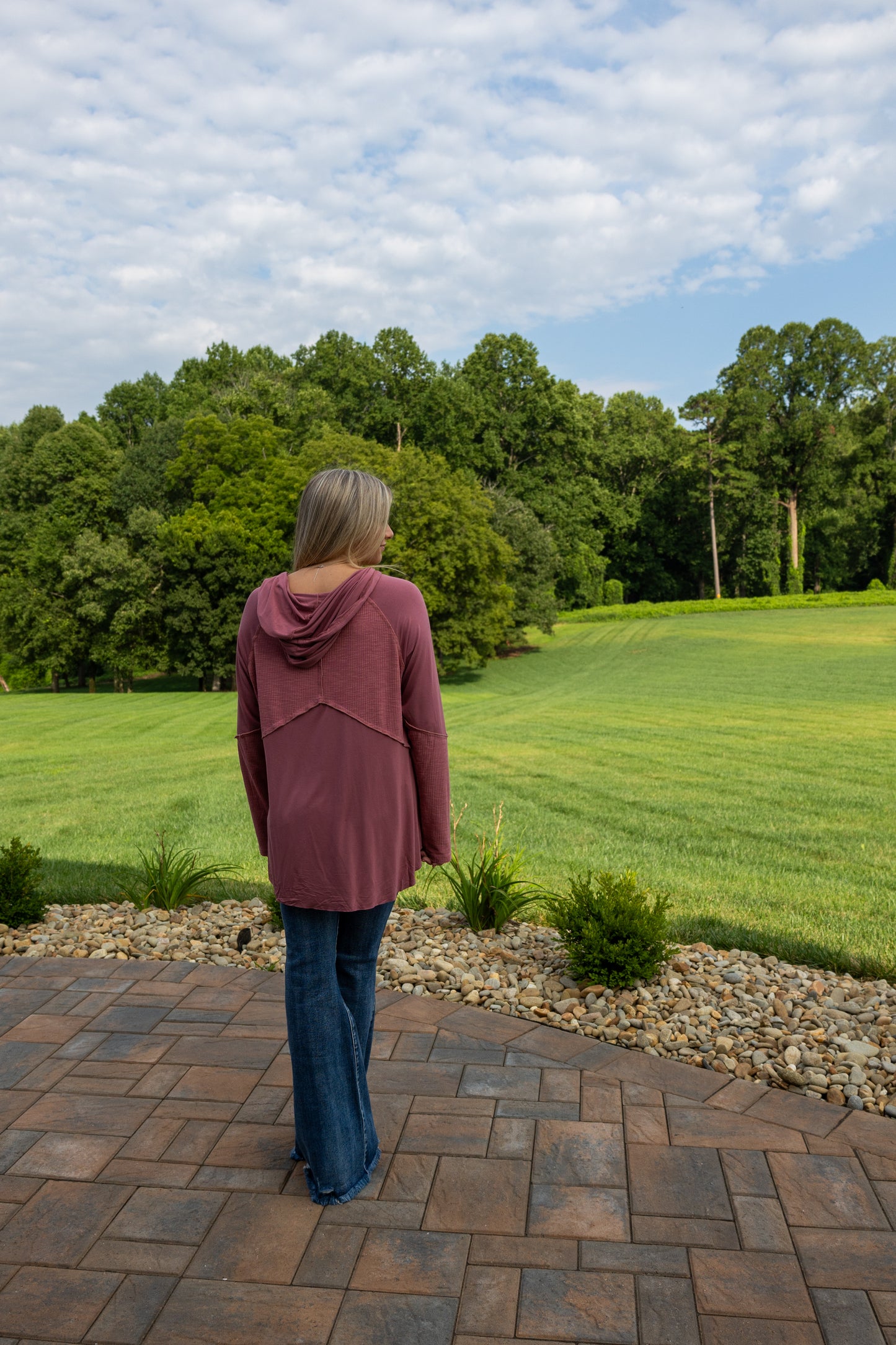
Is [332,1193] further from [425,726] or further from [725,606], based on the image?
[725,606]

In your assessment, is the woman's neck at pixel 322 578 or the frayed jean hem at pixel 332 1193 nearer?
the woman's neck at pixel 322 578

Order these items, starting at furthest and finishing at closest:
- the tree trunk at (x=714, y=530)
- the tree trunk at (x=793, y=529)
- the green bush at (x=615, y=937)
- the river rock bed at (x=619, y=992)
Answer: the tree trunk at (x=793, y=529) < the tree trunk at (x=714, y=530) < the green bush at (x=615, y=937) < the river rock bed at (x=619, y=992)

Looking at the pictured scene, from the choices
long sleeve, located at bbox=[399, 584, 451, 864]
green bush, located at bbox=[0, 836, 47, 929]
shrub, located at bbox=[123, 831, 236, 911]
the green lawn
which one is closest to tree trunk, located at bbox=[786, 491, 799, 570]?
the green lawn

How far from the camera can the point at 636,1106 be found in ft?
9.45

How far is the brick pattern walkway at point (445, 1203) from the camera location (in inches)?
79.7

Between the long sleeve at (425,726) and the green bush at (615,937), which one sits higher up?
the long sleeve at (425,726)

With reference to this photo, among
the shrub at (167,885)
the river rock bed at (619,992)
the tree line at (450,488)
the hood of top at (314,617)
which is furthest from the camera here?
the tree line at (450,488)

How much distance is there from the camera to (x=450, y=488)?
1080 inches

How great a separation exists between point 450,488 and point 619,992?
2461 cm

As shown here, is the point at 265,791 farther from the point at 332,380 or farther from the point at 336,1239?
the point at 332,380

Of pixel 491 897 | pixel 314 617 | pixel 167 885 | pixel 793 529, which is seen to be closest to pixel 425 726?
pixel 314 617

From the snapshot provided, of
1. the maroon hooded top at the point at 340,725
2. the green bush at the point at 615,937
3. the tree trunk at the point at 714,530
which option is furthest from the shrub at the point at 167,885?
the tree trunk at the point at 714,530

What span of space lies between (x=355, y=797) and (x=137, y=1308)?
119 cm

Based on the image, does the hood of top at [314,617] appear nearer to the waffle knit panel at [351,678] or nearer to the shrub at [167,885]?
the waffle knit panel at [351,678]
